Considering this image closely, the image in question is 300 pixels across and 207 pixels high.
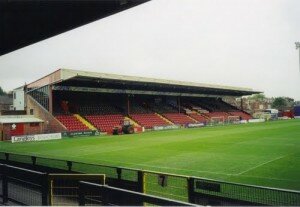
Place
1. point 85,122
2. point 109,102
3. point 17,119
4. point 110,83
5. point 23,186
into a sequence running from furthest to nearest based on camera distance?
point 109,102 → point 110,83 → point 85,122 → point 17,119 → point 23,186

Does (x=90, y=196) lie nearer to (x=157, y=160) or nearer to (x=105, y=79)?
(x=157, y=160)

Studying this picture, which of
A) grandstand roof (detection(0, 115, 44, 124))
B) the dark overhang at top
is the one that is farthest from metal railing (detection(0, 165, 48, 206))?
grandstand roof (detection(0, 115, 44, 124))

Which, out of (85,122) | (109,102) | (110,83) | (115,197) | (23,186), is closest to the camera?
(115,197)

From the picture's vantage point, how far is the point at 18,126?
39156 millimetres

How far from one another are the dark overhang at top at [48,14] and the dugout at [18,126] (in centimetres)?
3342

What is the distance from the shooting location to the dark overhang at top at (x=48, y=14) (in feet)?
19.8

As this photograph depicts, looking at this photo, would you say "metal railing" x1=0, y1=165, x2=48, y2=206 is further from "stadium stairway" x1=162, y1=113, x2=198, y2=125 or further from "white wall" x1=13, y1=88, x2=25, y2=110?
"white wall" x1=13, y1=88, x2=25, y2=110

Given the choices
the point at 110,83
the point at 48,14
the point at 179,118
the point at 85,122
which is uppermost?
the point at 110,83

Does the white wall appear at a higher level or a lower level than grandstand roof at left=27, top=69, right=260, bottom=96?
lower

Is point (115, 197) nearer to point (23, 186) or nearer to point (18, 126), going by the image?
point (23, 186)

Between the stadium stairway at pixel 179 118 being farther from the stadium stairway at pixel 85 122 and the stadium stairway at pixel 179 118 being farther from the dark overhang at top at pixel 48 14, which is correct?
the dark overhang at top at pixel 48 14

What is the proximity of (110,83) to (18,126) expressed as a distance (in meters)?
14.6

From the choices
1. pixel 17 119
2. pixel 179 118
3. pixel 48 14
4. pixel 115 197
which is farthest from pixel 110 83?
pixel 115 197

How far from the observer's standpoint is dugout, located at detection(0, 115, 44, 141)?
38.3m
